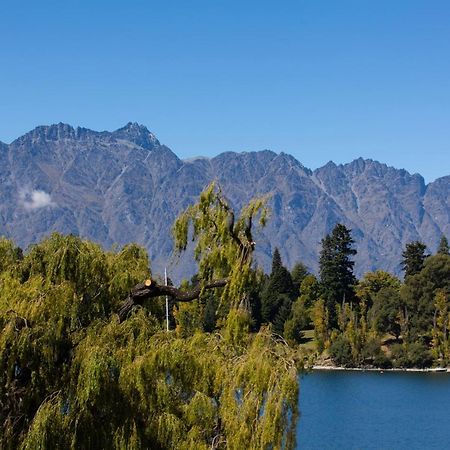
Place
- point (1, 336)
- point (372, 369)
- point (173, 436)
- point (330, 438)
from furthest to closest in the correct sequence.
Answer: point (372, 369)
point (330, 438)
point (173, 436)
point (1, 336)

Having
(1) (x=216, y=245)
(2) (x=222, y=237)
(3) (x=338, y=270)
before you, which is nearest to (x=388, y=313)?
(3) (x=338, y=270)

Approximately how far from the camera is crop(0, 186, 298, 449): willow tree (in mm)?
12922

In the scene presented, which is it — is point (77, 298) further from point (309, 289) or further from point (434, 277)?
point (309, 289)

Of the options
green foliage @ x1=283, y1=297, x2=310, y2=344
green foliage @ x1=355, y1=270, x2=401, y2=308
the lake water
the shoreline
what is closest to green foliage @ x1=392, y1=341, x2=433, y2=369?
the shoreline

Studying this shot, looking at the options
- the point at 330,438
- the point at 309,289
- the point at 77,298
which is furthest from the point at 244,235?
the point at 309,289

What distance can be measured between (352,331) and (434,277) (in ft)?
39.2

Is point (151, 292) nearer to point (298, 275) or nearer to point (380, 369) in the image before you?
point (380, 369)

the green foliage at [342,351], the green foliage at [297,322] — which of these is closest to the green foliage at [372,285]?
the green foliage at [297,322]

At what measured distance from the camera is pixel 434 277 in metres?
94.9

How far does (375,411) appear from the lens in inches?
2399

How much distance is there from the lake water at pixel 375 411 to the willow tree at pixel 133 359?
22.7 m

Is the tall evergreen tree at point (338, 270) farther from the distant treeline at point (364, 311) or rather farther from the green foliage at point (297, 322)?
the green foliage at point (297, 322)

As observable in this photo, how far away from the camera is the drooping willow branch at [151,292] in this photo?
15156 millimetres

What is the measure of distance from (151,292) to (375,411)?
49269 millimetres
